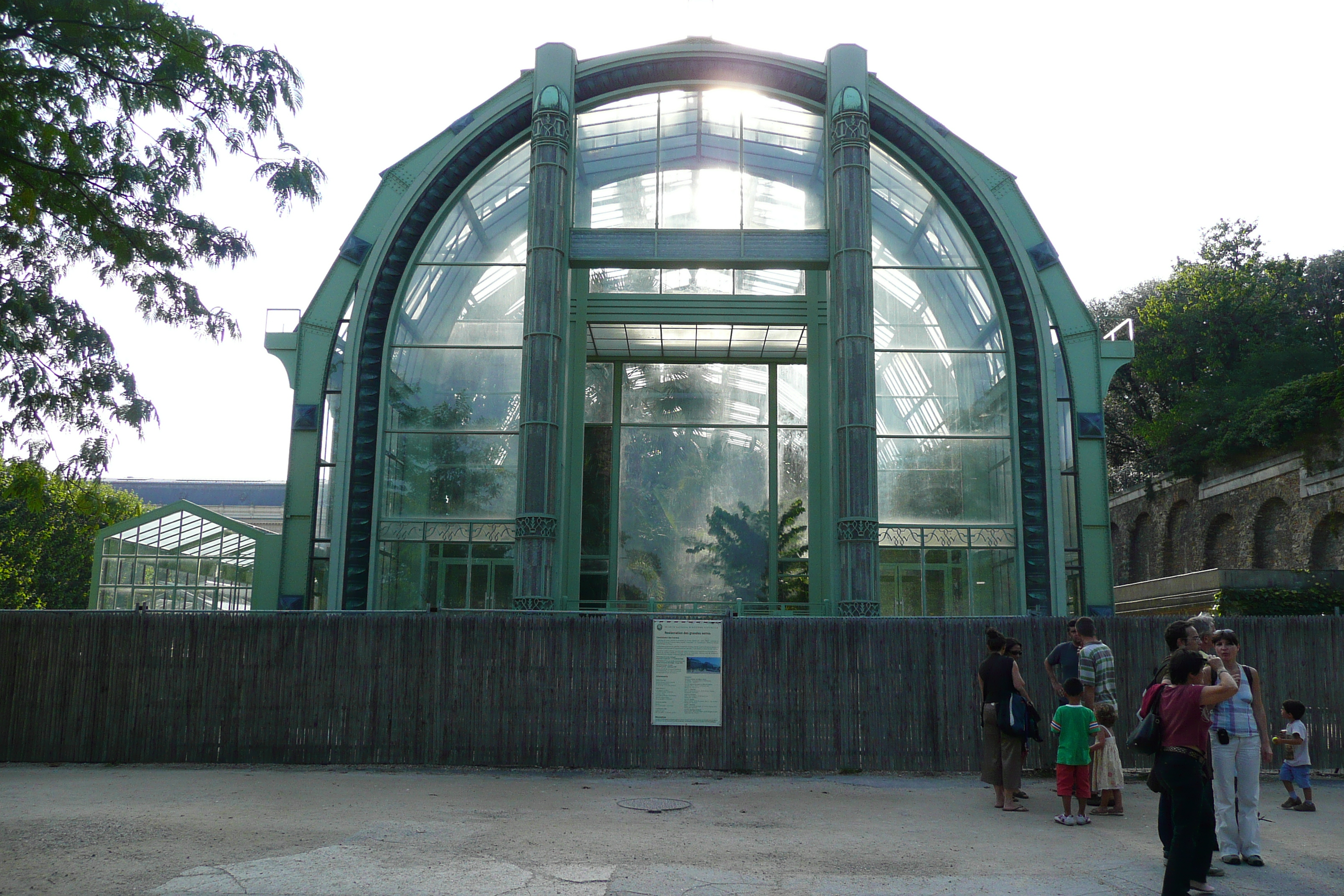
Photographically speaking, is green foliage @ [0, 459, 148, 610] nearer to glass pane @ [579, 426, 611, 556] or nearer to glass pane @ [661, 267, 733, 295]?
glass pane @ [579, 426, 611, 556]

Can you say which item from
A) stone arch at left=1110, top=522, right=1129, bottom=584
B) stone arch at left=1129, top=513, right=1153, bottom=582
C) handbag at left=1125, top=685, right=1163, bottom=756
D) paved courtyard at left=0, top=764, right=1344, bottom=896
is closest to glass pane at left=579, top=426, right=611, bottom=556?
paved courtyard at left=0, top=764, right=1344, bottom=896

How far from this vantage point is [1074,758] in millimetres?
8922

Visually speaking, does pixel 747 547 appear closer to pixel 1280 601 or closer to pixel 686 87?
pixel 686 87

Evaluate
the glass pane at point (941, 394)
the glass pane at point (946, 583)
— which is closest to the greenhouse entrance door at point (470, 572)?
the glass pane at point (941, 394)

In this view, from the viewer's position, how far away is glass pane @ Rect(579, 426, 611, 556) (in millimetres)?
23969

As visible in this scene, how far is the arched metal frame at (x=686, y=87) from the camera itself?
20750mm

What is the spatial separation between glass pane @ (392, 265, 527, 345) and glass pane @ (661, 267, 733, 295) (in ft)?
11.0

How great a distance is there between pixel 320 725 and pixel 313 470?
1000 centimetres

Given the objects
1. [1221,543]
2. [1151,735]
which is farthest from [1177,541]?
[1151,735]

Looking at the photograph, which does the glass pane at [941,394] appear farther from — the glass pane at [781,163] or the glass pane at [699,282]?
the glass pane at [699,282]

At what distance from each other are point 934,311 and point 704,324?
4.97 meters

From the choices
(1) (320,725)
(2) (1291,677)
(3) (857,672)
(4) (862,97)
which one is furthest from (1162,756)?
(4) (862,97)

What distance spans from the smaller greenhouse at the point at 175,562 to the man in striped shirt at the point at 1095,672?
70.0ft

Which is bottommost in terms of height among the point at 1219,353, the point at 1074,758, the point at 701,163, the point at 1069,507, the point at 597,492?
the point at 1074,758
